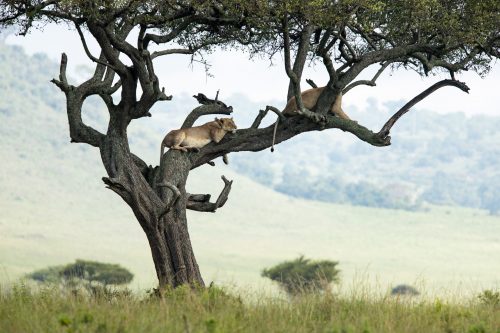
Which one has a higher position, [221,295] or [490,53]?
[490,53]

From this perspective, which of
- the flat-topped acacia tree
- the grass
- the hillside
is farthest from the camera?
the hillside

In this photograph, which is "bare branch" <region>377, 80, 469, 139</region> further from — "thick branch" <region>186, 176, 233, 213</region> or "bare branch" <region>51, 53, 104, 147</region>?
"bare branch" <region>51, 53, 104, 147</region>

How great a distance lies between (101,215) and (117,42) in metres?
126

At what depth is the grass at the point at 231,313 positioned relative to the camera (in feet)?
34.2

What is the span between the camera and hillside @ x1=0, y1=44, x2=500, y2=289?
11306cm

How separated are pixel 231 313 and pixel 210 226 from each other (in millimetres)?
126451

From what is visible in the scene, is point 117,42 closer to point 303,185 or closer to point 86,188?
point 86,188

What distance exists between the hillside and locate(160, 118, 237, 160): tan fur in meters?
82.5

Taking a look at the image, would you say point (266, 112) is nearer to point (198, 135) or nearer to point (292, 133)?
point (292, 133)

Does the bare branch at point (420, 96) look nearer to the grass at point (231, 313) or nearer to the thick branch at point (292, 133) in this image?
→ the thick branch at point (292, 133)

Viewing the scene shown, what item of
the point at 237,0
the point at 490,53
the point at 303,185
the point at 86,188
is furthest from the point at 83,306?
the point at 303,185

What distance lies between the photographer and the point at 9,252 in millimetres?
105750

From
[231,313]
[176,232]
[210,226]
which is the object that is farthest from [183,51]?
[210,226]

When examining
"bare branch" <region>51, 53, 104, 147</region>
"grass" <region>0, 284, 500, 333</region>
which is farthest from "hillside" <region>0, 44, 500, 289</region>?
"grass" <region>0, 284, 500, 333</region>
